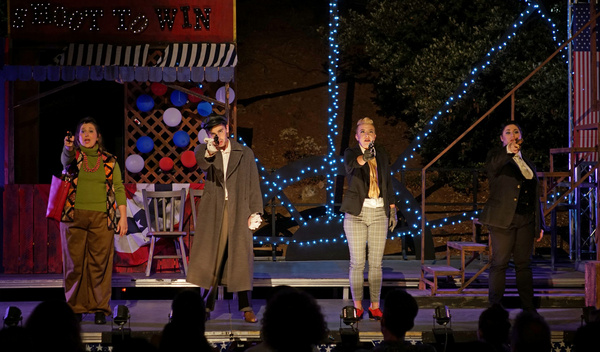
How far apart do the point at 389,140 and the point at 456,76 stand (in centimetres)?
298

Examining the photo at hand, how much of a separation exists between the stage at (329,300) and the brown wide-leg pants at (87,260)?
198 mm

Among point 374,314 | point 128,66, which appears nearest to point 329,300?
point 374,314

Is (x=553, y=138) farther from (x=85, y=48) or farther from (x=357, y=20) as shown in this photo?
(x=85, y=48)

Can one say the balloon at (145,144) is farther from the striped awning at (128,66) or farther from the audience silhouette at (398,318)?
the audience silhouette at (398,318)

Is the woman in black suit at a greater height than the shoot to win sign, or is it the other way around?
the shoot to win sign

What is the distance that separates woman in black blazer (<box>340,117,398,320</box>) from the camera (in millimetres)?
5645

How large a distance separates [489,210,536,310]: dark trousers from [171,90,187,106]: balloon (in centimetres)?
420

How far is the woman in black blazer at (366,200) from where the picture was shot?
5.64 metres

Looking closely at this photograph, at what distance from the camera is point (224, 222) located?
565 centimetres

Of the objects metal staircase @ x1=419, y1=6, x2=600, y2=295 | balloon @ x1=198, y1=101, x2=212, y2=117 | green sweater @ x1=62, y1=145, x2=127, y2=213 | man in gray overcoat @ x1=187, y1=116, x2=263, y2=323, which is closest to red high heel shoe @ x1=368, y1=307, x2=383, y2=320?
metal staircase @ x1=419, y1=6, x2=600, y2=295

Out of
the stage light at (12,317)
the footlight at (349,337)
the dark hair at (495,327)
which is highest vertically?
the dark hair at (495,327)

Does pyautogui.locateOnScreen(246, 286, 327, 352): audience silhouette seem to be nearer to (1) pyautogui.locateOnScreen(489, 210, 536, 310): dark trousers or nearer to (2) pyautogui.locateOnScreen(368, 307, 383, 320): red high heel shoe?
(2) pyautogui.locateOnScreen(368, 307, 383, 320): red high heel shoe

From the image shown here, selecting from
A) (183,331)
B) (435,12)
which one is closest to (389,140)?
(435,12)

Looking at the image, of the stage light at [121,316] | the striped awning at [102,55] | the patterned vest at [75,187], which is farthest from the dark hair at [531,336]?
the striped awning at [102,55]
